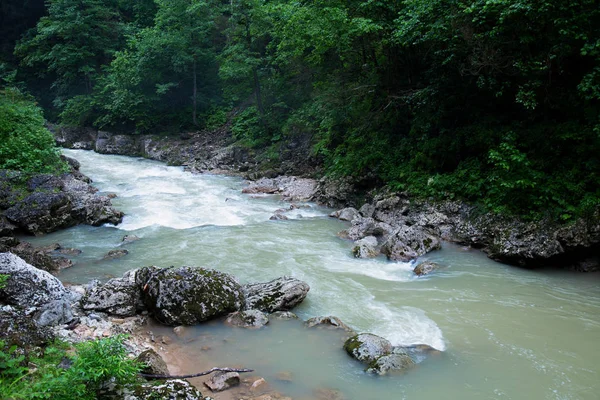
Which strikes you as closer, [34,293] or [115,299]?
[34,293]

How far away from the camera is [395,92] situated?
15500 mm

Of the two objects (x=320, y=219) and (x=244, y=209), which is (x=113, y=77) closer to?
(x=244, y=209)

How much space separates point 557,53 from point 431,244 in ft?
17.9

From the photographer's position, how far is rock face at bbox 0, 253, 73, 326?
606cm

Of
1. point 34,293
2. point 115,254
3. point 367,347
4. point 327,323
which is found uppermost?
point 34,293

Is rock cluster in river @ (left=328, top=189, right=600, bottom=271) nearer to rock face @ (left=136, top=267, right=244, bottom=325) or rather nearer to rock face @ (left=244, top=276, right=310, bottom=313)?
rock face @ (left=244, top=276, right=310, bottom=313)

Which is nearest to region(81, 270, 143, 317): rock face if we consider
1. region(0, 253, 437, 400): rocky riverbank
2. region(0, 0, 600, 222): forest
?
region(0, 253, 437, 400): rocky riverbank

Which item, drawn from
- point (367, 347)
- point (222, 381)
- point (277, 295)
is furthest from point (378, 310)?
point (222, 381)

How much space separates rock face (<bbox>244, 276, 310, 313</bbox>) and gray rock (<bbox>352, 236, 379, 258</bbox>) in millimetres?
2884

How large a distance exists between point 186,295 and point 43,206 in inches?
313

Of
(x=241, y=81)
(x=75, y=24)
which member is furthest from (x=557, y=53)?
(x=75, y=24)

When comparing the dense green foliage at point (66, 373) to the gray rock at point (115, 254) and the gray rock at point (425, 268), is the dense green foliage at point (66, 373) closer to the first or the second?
the gray rock at point (115, 254)

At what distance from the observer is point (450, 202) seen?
40.3ft

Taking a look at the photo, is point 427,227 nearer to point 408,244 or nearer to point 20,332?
point 408,244
